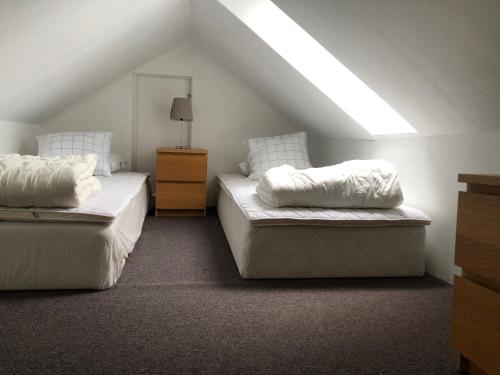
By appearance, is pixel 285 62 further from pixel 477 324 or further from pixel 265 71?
pixel 477 324

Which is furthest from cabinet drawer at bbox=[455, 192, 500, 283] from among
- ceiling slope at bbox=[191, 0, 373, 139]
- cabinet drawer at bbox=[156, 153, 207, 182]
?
cabinet drawer at bbox=[156, 153, 207, 182]

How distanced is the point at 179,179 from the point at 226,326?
6.85 ft

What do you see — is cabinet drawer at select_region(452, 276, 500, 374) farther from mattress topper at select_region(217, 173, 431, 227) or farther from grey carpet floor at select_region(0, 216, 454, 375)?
mattress topper at select_region(217, 173, 431, 227)

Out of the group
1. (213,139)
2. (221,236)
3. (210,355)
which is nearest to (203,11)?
(213,139)

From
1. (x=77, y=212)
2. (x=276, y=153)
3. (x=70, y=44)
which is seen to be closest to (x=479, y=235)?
(x=77, y=212)

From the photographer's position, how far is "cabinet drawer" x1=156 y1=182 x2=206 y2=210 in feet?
10.8

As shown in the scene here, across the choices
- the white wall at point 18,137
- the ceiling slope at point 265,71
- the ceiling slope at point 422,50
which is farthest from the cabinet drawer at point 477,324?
the white wall at point 18,137

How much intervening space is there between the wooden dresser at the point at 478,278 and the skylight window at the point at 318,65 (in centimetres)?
154

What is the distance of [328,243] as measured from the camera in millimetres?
1860

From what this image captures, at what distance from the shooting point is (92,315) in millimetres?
1410

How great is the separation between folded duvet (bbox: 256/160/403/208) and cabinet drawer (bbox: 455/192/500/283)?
91 cm

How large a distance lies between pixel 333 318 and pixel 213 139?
279 centimetres

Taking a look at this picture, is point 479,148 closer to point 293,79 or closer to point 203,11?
point 293,79

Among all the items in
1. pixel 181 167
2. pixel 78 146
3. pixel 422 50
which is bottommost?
pixel 181 167
